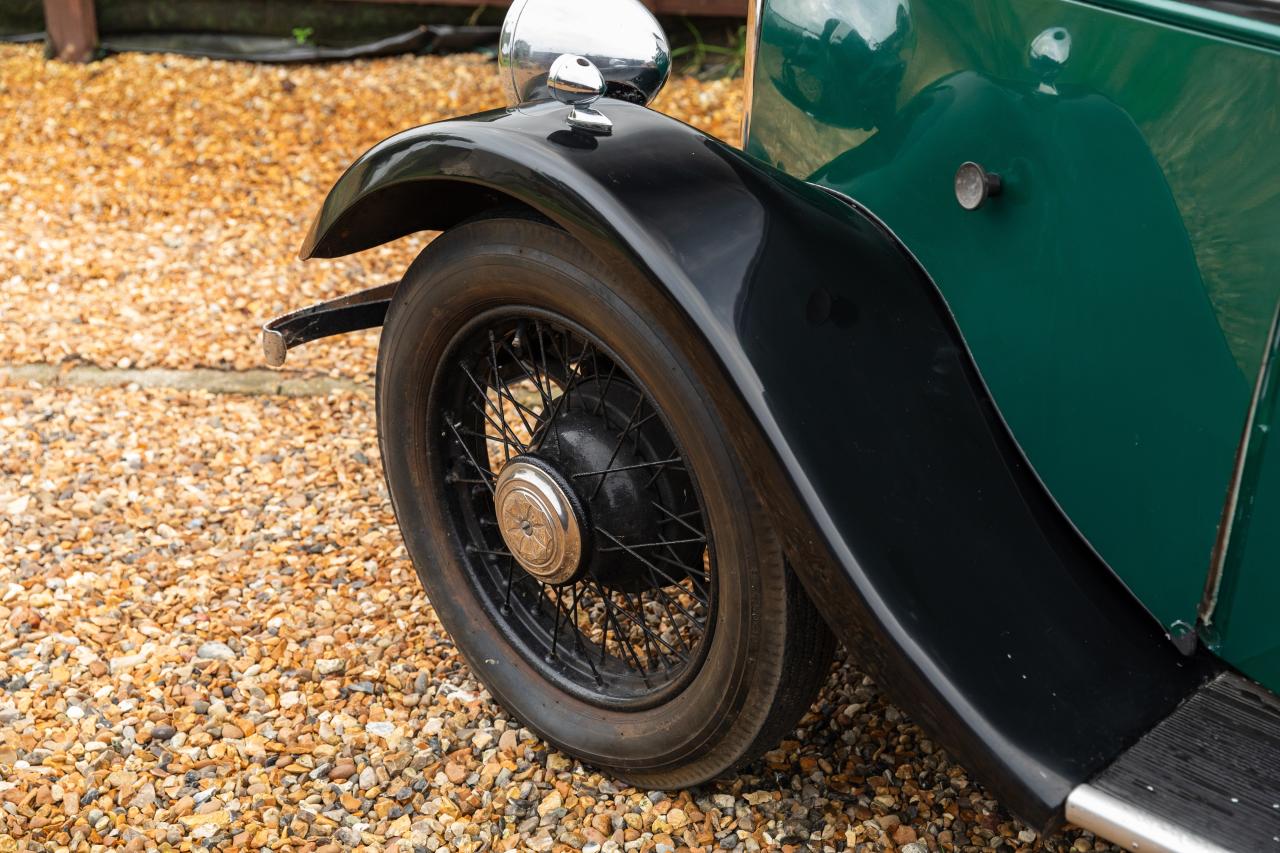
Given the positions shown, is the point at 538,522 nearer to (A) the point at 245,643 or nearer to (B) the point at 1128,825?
(A) the point at 245,643

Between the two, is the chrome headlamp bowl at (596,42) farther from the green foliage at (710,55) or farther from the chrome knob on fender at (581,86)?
the green foliage at (710,55)

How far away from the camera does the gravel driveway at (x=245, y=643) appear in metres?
2.06

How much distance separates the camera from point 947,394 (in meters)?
1.74

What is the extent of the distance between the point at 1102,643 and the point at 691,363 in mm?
648

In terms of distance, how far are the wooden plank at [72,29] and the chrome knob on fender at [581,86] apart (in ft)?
16.6

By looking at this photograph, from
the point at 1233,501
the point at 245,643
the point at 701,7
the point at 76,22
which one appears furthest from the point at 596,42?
the point at 76,22

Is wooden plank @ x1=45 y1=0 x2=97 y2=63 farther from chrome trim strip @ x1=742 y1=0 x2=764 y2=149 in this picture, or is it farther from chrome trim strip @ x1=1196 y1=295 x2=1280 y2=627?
chrome trim strip @ x1=1196 y1=295 x2=1280 y2=627

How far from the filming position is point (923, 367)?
1.74 metres

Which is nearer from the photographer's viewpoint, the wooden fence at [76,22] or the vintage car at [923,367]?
the vintage car at [923,367]

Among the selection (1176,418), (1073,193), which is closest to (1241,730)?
(1176,418)

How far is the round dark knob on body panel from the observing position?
5.66 ft

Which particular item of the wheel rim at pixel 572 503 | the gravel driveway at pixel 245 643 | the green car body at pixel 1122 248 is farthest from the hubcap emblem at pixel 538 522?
the green car body at pixel 1122 248

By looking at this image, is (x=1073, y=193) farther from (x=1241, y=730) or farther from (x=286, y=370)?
(x=286, y=370)

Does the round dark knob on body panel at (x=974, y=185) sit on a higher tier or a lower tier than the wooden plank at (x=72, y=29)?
higher
